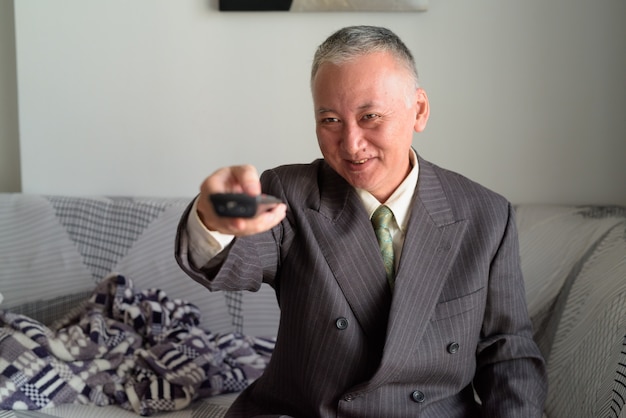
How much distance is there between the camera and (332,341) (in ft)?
4.21

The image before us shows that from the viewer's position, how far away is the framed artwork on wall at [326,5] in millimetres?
2211

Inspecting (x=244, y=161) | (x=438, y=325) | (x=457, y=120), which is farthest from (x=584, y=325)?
(x=244, y=161)

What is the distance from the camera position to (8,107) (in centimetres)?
258

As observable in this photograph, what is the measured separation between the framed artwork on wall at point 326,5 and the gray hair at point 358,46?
0.99 m

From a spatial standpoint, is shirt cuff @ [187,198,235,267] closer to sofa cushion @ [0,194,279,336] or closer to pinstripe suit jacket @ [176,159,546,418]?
pinstripe suit jacket @ [176,159,546,418]

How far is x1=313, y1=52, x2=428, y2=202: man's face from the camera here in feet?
4.03

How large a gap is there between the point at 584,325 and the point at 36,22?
189 cm

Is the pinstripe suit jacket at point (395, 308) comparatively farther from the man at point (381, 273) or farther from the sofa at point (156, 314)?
the sofa at point (156, 314)

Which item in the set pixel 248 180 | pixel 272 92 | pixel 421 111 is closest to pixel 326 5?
pixel 272 92

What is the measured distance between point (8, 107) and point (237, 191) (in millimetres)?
1843

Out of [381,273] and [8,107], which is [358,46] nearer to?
[381,273]

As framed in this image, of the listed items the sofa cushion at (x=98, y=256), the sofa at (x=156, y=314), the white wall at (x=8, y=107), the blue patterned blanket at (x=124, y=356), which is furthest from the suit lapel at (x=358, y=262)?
the white wall at (x=8, y=107)

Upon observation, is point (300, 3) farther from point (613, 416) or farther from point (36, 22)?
point (613, 416)

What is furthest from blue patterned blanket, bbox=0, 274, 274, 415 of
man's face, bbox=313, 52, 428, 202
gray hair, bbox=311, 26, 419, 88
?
gray hair, bbox=311, 26, 419, 88
